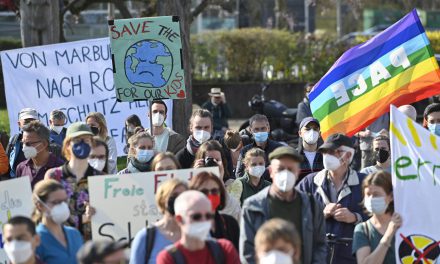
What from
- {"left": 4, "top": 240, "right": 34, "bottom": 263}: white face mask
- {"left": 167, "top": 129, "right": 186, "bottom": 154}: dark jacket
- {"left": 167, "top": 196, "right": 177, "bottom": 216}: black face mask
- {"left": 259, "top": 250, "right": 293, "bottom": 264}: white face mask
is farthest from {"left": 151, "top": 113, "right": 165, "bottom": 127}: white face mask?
{"left": 259, "top": 250, "right": 293, "bottom": 264}: white face mask

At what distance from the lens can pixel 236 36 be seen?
25625mm

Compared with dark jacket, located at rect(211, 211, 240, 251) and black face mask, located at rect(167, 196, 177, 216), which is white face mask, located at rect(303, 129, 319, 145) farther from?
black face mask, located at rect(167, 196, 177, 216)

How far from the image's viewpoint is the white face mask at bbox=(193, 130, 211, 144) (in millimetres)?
9940

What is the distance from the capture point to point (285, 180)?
6828 millimetres

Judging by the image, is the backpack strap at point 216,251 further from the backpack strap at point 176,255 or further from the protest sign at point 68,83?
the protest sign at point 68,83

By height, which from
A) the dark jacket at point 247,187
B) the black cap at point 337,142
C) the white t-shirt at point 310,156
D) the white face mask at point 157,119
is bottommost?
the dark jacket at point 247,187

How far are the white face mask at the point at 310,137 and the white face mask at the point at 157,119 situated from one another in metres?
1.60

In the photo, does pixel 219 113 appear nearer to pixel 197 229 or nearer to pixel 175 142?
pixel 175 142

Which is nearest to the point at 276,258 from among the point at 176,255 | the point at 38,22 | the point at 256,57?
the point at 176,255

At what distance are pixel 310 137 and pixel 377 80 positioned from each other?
0.80 meters

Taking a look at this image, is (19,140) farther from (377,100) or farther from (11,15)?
(11,15)

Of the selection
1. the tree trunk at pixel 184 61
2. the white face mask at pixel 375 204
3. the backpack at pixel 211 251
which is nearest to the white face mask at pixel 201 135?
the white face mask at pixel 375 204

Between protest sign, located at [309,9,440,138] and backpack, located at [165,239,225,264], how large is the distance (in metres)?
4.06

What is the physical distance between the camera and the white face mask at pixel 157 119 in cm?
1113
